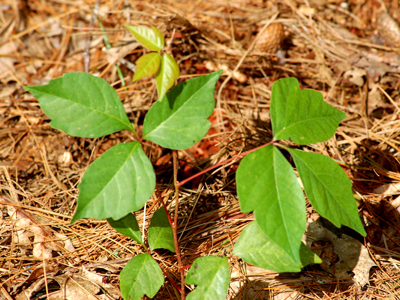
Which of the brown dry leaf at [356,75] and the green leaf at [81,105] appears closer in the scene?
the green leaf at [81,105]

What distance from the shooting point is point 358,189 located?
176 centimetres

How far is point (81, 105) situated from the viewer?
123cm

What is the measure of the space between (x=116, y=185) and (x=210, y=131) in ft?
3.89

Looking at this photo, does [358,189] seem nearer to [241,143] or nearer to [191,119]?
[241,143]

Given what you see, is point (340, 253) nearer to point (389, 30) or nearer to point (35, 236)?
point (35, 236)

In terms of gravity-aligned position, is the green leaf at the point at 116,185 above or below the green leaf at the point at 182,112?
below

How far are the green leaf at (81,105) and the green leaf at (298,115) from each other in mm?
655

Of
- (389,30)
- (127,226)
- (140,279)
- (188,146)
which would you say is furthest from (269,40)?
(140,279)

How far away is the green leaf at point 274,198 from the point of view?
1.06 meters

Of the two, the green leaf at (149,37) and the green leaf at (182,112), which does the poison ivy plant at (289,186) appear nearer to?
the green leaf at (182,112)

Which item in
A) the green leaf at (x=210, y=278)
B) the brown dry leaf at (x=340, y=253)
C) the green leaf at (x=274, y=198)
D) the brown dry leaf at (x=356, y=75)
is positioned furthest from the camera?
the brown dry leaf at (x=356, y=75)

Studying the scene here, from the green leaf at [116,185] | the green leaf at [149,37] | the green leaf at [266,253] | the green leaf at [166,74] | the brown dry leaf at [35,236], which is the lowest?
the brown dry leaf at [35,236]

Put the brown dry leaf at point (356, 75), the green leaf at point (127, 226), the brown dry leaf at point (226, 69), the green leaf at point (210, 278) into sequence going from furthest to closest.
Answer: the brown dry leaf at point (226, 69)
the brown dry leaf at point (356, 75)
the green leaf at point (127, 226)
the green leaf at point (210, 278)

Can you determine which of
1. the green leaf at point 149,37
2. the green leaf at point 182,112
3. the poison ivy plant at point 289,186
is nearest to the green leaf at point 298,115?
the poison ivy plant at point 289,186
